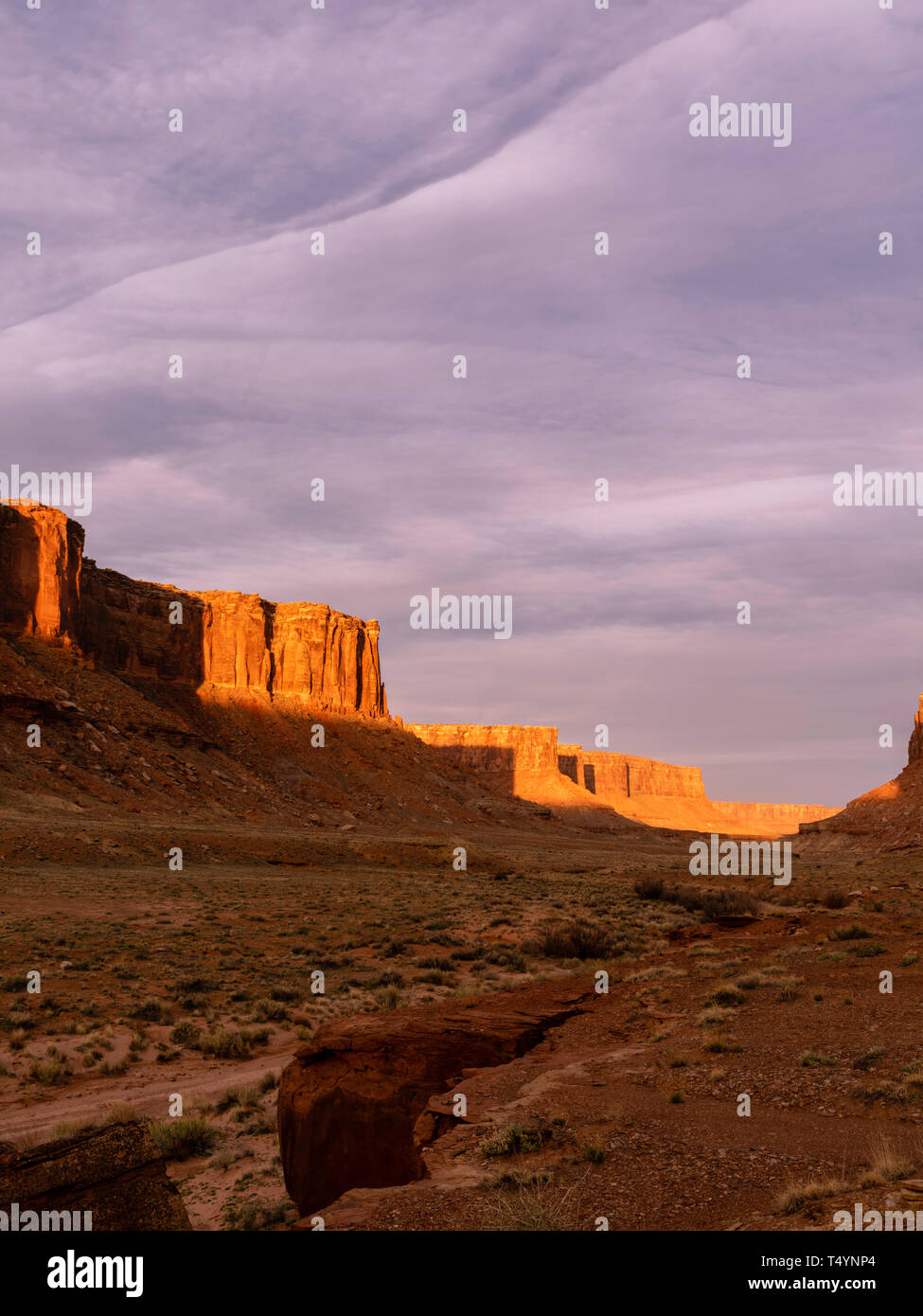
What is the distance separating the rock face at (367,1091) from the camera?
8.54 metres

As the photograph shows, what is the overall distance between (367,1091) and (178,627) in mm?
102415

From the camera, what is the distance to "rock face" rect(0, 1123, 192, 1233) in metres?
5.59

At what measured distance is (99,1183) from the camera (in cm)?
574

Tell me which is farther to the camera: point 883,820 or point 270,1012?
point 883,820

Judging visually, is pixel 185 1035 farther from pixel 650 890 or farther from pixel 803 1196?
pixel 650 890

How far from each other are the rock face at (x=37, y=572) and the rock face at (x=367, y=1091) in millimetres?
82339

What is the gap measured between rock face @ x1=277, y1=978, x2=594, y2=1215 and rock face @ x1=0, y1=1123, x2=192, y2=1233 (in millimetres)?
2513

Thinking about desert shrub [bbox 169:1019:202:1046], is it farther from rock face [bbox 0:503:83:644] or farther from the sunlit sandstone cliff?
rock face [bbox 0:503:83:644]

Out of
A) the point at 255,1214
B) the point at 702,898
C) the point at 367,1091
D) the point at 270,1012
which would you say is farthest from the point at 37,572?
the point at 255,1214

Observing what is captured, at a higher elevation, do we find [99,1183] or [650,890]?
[99,1183]

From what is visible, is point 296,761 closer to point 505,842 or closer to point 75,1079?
point 505,842

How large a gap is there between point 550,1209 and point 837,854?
247ft
